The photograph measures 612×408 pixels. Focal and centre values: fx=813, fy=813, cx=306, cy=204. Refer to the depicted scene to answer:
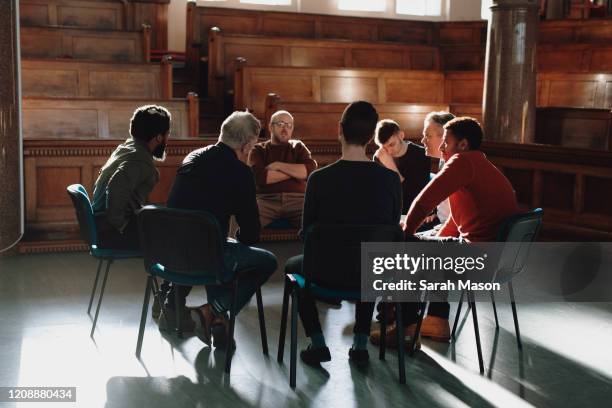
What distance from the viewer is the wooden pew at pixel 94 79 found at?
26.6 ft

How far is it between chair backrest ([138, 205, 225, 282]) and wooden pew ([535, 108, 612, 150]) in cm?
487

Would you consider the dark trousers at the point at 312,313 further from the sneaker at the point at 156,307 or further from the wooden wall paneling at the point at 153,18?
the wooden wall paneling at the point at 153,18

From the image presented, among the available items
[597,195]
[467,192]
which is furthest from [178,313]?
[597,195]

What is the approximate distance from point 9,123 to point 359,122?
1.72 m

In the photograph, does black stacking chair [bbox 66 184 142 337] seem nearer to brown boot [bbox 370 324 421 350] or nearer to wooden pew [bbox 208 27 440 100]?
brown boot [bbox 370 324 421 350]

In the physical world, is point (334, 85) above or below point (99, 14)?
below

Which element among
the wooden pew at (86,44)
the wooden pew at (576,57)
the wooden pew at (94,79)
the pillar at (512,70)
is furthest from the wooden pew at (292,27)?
the pillar at (512,70)

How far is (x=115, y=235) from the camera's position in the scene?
398 centimetres

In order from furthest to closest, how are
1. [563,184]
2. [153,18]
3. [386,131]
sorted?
[153,18], [563,184], [386,131]

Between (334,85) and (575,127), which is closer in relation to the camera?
(575,127)

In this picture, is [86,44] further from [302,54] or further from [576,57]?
[576,57]

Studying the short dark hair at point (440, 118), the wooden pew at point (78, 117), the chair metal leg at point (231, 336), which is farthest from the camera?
the wooden pew at point (78, 117)

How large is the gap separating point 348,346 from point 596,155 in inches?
114

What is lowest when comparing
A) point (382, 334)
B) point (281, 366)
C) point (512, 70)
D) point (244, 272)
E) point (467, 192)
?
point (281, 366)
